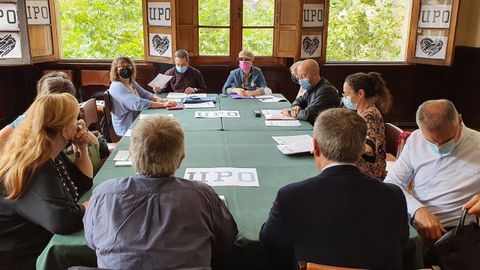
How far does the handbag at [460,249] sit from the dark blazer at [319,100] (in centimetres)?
194

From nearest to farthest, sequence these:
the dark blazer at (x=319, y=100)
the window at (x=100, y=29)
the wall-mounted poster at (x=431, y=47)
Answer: the dark blazer at (x=319, y=100), the wall-mounted poster at (x=431, y=47), the window at (x=100, y=29)

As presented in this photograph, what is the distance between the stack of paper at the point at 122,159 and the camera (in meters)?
2.49

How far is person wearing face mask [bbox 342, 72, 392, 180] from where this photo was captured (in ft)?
8.79

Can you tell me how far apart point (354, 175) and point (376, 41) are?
5.19 m

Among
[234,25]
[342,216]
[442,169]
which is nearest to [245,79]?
[234,25]

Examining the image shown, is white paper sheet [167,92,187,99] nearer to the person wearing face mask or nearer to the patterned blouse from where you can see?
the person wearing face mask

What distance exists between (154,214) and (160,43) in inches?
181

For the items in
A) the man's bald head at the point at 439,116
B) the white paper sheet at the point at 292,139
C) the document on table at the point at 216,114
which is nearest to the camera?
the man's bald head at the point at 439,116

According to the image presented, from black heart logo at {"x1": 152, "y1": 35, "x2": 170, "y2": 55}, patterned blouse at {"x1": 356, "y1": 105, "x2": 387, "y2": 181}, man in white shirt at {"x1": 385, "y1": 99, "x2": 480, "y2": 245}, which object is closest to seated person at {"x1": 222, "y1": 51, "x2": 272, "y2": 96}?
black heart logo at {"x1": 152, "y1": 35, "x2": 170, "y2": 55}

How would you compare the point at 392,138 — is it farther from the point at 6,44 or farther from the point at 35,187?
the point at 6,44

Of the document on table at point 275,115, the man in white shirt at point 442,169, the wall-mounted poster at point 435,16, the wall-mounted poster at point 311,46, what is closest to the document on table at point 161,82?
the document on table at point 275,115

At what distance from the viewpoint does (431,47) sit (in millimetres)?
5738

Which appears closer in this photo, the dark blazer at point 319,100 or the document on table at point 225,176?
the document on table at point 225,176

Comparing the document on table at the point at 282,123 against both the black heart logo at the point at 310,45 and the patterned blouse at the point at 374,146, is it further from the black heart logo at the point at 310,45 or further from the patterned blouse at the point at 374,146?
the black heart logo at the point at 310,45
